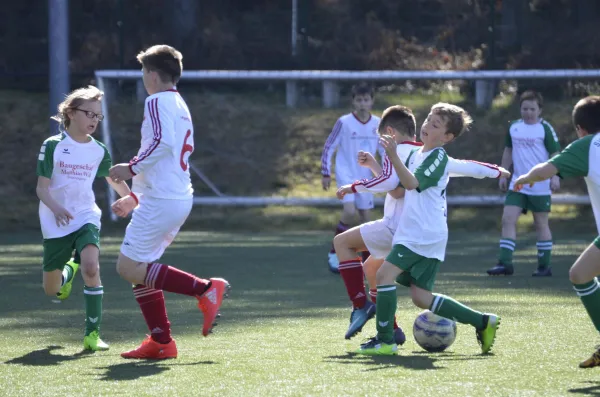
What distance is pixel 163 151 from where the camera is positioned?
20.8 feet

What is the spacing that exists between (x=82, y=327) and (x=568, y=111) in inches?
435

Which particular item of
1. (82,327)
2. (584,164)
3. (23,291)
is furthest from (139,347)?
(23,291)

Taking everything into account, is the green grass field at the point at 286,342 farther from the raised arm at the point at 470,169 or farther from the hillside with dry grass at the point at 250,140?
the hillside with dry grass at the point at 250,140

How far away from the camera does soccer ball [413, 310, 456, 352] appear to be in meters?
6.50

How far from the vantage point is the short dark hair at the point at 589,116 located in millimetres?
6067

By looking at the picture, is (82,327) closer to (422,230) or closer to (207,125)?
(422,230)

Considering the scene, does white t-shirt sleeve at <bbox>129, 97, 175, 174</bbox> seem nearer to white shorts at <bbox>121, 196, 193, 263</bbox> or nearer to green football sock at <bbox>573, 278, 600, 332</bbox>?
white shorts at <bbox>121, 196, 193, 263</bbox>

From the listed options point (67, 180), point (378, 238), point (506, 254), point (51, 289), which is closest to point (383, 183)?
point (378, 238)

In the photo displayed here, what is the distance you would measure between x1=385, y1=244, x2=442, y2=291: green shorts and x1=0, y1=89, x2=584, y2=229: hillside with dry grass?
9.38 meters

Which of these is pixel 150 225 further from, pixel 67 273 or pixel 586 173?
pixel 586 173

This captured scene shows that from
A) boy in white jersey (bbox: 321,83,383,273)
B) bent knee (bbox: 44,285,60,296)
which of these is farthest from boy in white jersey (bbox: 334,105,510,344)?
boy in white jersey (bbox: 321,83,383,273)

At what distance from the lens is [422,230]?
641 centimetres

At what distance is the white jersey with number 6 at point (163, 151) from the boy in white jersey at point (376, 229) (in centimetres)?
85

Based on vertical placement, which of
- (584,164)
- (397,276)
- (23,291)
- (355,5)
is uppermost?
A: (355,5)
